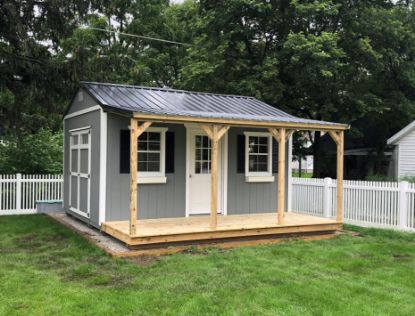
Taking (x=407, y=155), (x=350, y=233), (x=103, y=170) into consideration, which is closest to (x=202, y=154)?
(x=103, y=170)

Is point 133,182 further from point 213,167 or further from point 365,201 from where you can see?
point 365,201

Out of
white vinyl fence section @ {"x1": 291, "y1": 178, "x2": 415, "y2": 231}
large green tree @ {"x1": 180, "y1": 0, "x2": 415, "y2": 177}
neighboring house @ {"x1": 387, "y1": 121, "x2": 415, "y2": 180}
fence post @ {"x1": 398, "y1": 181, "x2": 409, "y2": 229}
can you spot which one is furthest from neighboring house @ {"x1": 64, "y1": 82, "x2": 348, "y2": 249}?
neighboring house @ {"x1": 387, "y1": 121, "x2": 415, "y2": 180}

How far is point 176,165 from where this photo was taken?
9047mm

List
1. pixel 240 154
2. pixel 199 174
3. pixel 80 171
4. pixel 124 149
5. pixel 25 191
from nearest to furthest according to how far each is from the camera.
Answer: pixel 124 149 → pixel 199 174 → pixel 240 154 → pixel 80 171 → pixel 25 191

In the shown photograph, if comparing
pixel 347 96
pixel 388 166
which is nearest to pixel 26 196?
pixel 347 96

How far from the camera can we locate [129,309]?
4.51m

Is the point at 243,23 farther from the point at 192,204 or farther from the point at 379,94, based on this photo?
the point at 192,204

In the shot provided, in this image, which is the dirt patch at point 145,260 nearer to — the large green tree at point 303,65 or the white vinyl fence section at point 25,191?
the white vinyl fence section at point 25,191

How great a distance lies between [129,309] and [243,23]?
1516cm

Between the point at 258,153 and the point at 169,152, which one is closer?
the point at 169,152

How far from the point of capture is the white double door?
30.3 ft

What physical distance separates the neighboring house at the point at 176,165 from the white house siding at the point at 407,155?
8186 mm

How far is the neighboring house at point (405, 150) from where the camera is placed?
16.2m

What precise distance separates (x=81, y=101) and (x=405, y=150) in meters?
12.2
